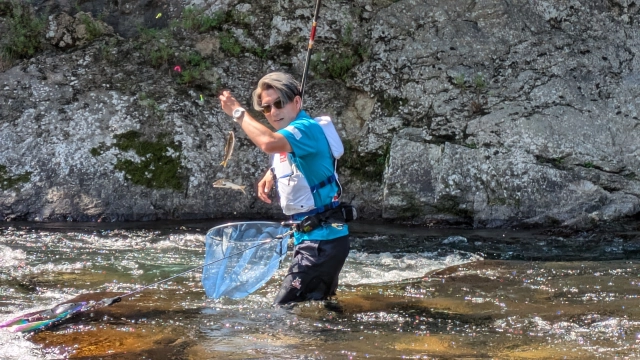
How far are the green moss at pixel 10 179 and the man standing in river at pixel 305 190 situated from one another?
5.77m

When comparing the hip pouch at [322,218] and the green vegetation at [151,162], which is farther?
the green vegetation at [151,162]

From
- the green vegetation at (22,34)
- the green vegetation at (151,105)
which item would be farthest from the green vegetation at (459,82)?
the green vegetation at (22,34)

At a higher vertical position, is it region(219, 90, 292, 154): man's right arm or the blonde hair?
the blonde hair

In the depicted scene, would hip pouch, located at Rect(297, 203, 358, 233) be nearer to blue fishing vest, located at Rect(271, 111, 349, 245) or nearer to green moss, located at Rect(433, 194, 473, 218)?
blue fishing vest, located at Rect(271, 111, 349, 245)

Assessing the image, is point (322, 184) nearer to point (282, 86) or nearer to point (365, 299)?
point (282, 86)

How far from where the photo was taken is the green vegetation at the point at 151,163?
970 centimetres

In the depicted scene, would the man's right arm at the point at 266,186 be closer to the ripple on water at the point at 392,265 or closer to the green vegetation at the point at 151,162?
the ripple on water at the point at 392,265

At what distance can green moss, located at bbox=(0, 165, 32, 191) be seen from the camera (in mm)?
9523

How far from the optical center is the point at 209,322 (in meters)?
5.07

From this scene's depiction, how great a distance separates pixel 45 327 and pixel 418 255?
13.4 ft

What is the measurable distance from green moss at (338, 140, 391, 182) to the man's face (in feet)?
16.6

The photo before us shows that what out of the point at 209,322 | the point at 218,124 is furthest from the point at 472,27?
the point at 209,322

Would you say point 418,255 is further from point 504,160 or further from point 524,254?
point 504,160

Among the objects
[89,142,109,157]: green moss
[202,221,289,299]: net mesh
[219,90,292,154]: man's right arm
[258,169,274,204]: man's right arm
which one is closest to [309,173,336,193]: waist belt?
[219,90,292,154]: man's right arm
